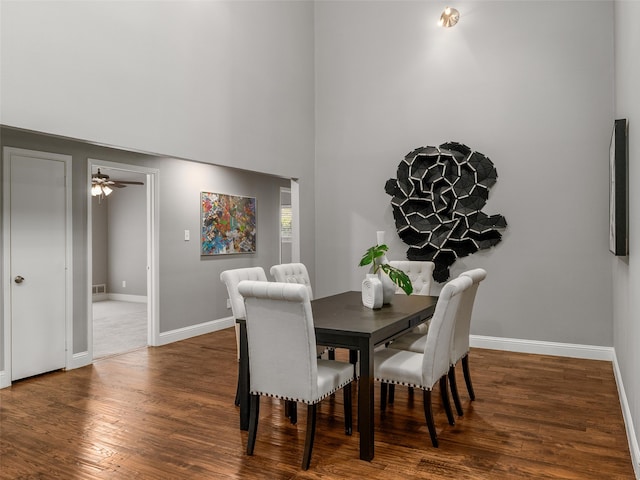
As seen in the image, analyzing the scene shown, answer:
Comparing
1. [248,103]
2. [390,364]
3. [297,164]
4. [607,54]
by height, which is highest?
[607,54]

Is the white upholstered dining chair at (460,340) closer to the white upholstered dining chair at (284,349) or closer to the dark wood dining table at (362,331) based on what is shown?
the dark wood dining table at (362,331)

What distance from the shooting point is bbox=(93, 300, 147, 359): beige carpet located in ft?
17.8

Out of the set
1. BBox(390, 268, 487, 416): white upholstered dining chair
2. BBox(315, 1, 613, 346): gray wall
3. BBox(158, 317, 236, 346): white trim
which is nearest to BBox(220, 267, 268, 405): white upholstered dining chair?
BBox(390, 268, 487, 416): white upholstered dining chair

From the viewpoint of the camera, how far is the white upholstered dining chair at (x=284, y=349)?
2.51m

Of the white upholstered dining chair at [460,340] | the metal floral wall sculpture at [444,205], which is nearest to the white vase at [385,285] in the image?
the white upholstered dining chair at [460,340]

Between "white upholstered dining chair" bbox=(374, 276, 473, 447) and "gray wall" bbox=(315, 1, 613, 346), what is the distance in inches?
94.7

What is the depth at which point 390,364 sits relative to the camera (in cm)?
295

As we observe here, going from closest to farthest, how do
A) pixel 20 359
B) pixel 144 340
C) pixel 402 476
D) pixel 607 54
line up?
pixel 402 476 → pixel 20 359 → pixel 607 54 → pixel 144 340

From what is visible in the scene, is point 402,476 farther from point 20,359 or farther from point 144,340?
point 144,340

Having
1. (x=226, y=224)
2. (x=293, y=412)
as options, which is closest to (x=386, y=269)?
(x=293, y=412)

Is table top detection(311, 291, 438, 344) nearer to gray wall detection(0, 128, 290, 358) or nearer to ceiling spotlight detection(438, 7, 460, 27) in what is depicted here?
gray wall detection(0, 128, 290, 358)

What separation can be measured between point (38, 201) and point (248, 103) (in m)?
2.18

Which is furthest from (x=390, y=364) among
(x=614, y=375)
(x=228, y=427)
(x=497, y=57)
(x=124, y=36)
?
(x=497, y=57)

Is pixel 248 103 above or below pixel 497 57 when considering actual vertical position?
below
